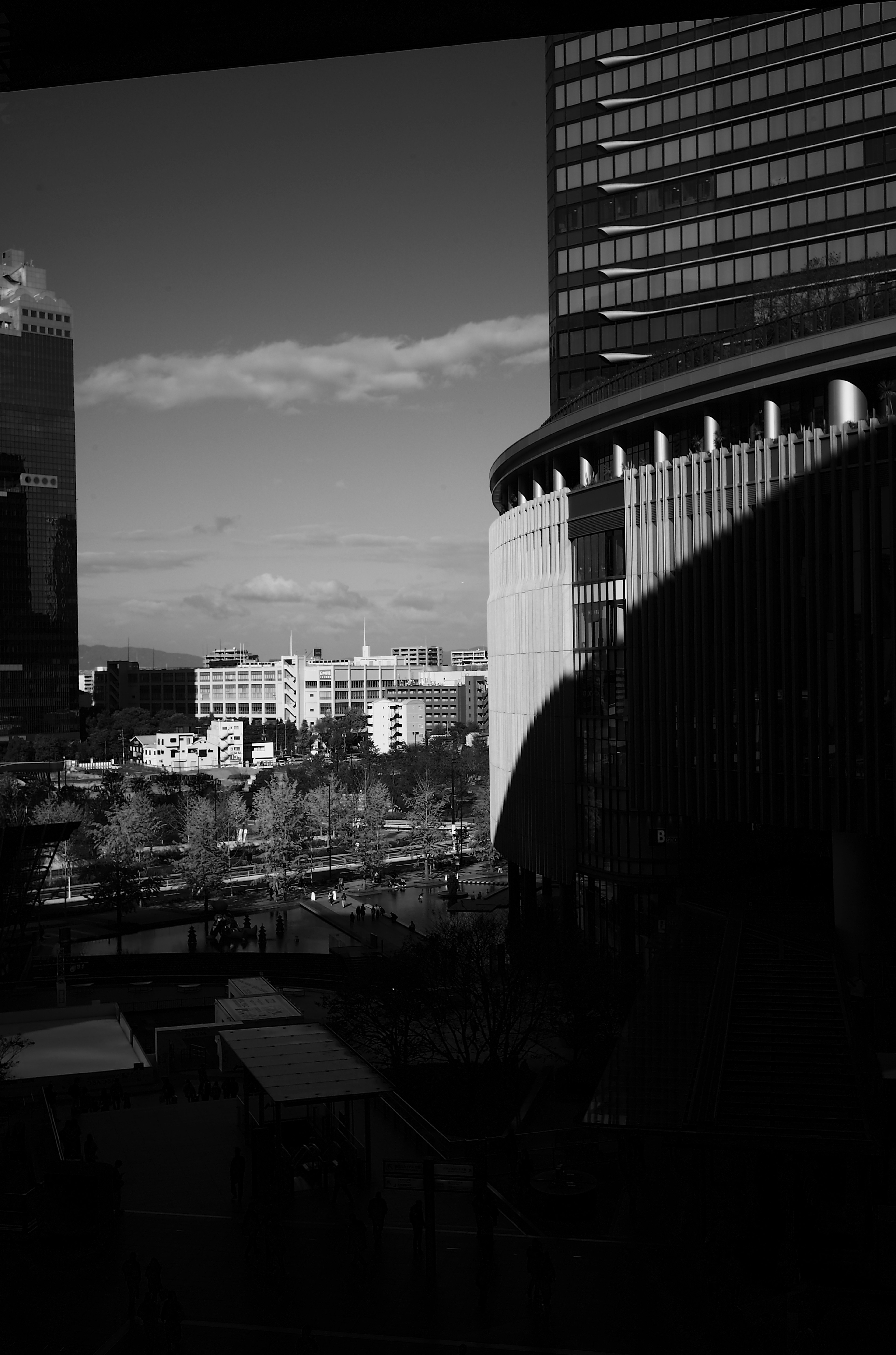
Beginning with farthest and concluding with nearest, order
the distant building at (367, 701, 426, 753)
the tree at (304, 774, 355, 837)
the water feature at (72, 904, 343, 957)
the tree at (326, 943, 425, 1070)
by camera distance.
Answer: the distant building at (367, 701, 426, 753)
the tree at (304, 774, 355, 837)
the water feature at (72, 904, 343, 957)
the tree at (326, 943, 425, 1070)

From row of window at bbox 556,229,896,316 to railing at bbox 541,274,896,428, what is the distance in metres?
14.4

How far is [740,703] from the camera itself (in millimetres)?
34062

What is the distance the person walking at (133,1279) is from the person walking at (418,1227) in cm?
465

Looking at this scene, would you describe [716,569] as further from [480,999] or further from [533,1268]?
[533,1268]

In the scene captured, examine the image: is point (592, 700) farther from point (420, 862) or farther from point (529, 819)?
point (420, 862)

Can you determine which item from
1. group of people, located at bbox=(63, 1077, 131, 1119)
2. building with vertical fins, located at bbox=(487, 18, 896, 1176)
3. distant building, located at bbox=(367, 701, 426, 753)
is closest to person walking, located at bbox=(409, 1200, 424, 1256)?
building with vertical fins, located at bbox=(487, 18, 896, 1176)

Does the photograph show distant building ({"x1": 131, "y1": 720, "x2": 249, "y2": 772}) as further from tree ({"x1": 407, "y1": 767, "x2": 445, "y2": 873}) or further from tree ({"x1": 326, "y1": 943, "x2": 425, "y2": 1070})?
tree ({"x1": 326, "y1": 943, "x2": 425, "y2": 1070})

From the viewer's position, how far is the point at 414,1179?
24.5 m

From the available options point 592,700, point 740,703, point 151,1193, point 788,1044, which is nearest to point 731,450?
point 740,703

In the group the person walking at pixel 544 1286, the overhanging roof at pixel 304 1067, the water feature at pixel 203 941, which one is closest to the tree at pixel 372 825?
the water feature at pixel 203 941

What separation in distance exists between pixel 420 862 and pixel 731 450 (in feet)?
195

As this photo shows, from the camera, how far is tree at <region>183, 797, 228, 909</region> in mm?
67562

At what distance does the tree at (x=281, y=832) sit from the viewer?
75.1 meters

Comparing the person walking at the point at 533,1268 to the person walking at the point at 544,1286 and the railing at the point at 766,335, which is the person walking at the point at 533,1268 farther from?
the railing at the point at 766,335
